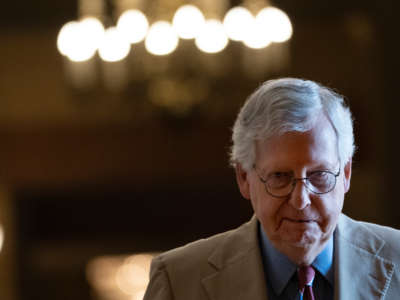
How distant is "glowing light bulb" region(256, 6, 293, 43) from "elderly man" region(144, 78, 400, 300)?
5805 mm

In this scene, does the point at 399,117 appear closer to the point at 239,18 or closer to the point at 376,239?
the point at 239,18

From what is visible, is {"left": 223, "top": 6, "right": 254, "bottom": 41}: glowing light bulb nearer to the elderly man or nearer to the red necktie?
the elderly man

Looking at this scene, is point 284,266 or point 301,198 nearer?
point 301,198

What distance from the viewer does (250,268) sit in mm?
2414

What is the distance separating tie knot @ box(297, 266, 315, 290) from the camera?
2.34m

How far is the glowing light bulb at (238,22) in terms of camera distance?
27.3 feet

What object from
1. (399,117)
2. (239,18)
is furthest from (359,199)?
(239,18)

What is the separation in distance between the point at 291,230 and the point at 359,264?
0.29m

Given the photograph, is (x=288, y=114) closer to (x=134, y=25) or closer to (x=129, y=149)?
(x=134, y=25)

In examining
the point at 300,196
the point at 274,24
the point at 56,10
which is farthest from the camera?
the point at 56,10

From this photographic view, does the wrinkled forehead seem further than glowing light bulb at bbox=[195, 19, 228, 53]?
No

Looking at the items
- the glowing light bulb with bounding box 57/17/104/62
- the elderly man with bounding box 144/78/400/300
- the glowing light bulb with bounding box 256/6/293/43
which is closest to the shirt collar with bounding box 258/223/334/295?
the elderly man with bounding box 144/78/400/300

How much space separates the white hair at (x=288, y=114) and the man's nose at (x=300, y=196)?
13 centimetres

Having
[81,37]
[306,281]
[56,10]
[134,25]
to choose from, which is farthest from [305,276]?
[56,10]
